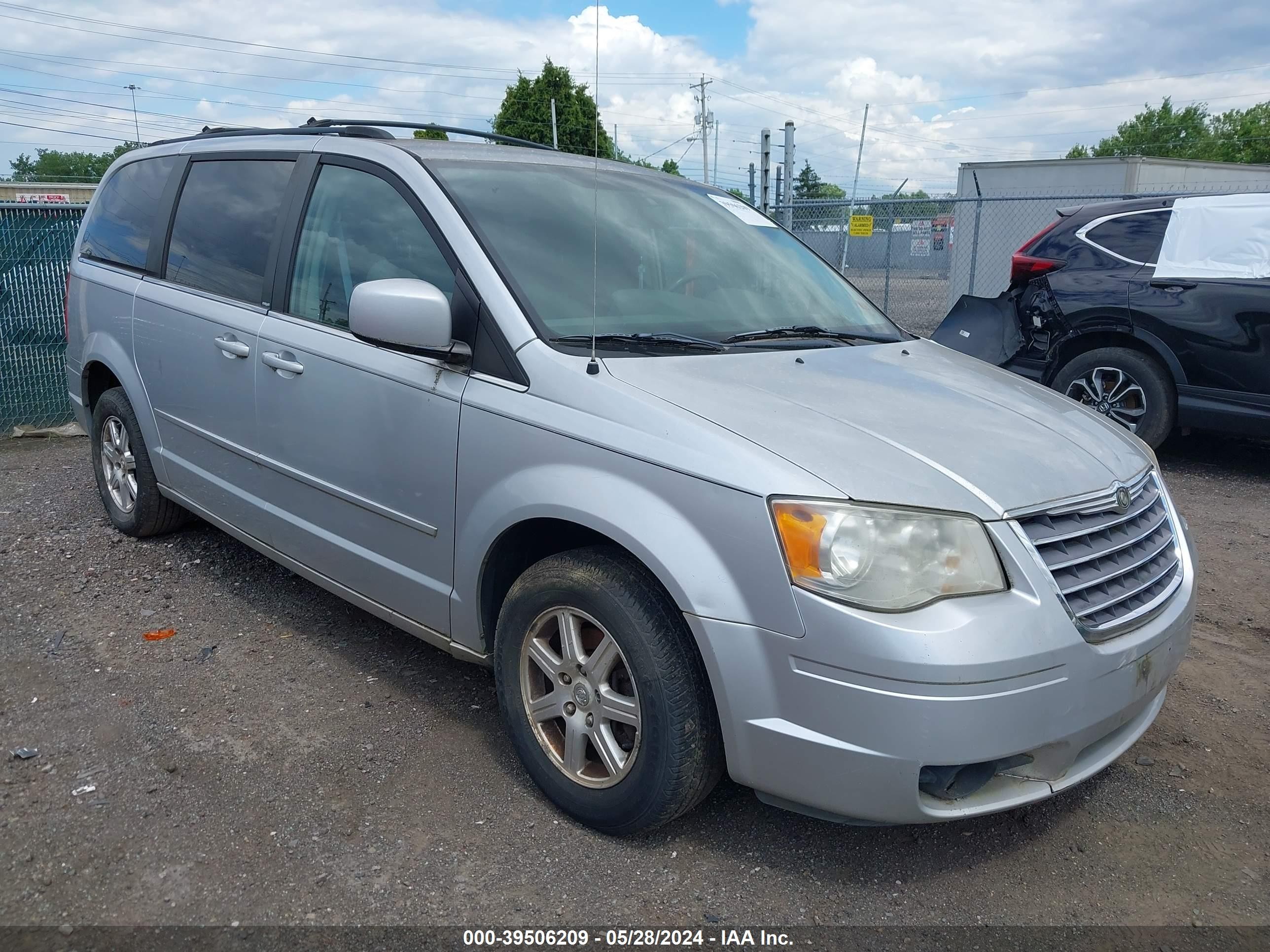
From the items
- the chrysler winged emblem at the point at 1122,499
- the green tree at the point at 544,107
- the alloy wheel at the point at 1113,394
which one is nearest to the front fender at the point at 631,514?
the chrysler winged emblem at the point at 1122,499

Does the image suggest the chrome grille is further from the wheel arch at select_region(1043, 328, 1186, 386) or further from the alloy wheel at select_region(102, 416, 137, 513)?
the wheel arch at select_region(1043, 328, 1186, 386)

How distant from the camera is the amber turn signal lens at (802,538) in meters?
2.21

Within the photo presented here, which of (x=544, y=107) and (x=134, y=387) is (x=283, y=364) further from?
(x=544, y=107)

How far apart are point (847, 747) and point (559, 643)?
887 millimetres

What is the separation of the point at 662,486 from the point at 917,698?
749mm

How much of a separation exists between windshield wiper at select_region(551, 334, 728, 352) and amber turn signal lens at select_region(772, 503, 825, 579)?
85 centimetres

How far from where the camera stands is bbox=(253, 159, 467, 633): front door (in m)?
3.01

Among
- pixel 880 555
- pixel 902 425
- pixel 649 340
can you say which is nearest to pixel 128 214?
pixel 649 340

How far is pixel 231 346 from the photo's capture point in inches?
148

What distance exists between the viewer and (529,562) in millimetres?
2979

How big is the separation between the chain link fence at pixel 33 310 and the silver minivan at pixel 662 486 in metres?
4.62

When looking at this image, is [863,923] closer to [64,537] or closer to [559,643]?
[559,643]

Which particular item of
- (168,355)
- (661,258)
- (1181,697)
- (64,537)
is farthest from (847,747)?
(64,537)

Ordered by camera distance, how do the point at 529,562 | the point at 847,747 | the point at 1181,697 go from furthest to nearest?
the point at 1181,697
the point at 529,562
the point at 847,747
